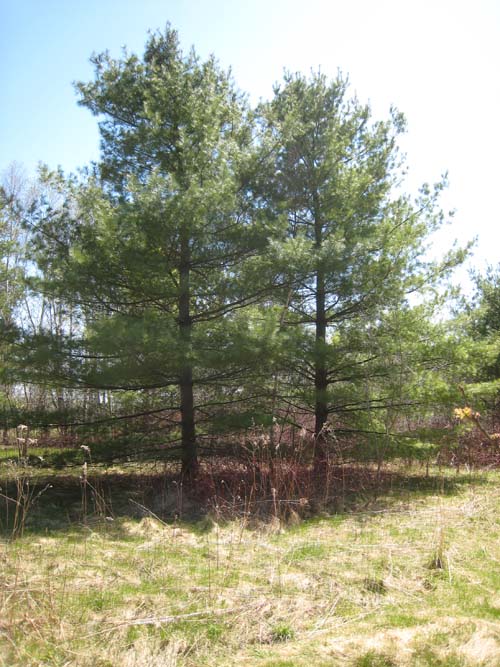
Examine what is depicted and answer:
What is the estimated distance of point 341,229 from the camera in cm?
812

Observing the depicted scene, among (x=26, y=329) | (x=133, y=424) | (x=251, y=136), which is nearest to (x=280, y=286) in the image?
(x=251, y=136)

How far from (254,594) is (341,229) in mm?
5822

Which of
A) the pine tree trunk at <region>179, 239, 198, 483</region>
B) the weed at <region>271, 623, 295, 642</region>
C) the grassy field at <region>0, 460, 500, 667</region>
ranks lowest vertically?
the weed at <region>271, 623, 295, 642</region>

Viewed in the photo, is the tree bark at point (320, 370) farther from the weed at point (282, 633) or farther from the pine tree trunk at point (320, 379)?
the weed at point (282, 633)

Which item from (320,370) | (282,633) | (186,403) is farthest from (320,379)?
(282,633)

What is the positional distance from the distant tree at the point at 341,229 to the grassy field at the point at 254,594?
310 centimetres

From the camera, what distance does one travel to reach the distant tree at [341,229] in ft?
27.9

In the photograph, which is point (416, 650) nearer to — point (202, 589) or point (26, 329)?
point (202, 589)

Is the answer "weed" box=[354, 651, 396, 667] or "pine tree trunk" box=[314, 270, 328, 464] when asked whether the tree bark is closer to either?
"pine tree trunk" box=[314, 270, 328, 464]

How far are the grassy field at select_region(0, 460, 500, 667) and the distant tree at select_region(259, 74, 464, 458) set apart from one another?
10.2 ft

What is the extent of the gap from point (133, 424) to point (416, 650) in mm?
6229

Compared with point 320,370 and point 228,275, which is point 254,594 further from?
point 320,370

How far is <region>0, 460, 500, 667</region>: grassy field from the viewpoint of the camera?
3.18 metres

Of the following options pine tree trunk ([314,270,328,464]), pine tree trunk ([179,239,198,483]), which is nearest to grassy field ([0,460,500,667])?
pine tree trunk ([179,239,198,483])
